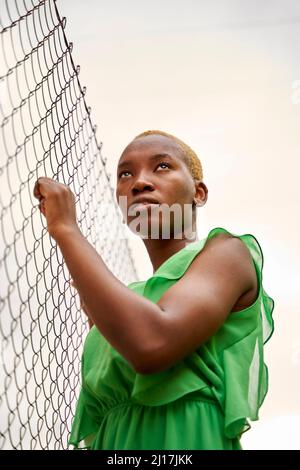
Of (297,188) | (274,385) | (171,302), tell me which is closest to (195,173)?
(171,302)

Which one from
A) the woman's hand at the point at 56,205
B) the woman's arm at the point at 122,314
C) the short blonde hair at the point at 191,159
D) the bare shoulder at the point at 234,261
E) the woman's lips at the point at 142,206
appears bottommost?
the woman's arm at the point at 122,314

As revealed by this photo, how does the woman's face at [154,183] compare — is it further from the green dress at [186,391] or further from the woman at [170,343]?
the green dress at [186,391]

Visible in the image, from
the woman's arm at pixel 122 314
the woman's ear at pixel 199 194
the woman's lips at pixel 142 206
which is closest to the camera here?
the woman's arm at pixel 122 314

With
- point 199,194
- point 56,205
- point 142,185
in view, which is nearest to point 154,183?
point 142,185

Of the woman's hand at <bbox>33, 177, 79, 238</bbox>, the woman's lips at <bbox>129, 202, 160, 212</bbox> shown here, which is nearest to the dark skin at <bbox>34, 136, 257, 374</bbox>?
the woman's hand at <bbox>33, 177, 79, 238</bbox>

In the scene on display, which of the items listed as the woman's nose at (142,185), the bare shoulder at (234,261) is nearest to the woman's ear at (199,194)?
the woman's nose at (142,185)

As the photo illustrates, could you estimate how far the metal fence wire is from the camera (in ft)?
4.46

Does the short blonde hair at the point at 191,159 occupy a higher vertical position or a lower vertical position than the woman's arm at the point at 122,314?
higher

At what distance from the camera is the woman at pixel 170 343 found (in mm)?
892

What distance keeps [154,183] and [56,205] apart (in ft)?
0.81

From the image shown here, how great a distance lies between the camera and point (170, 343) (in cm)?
90
